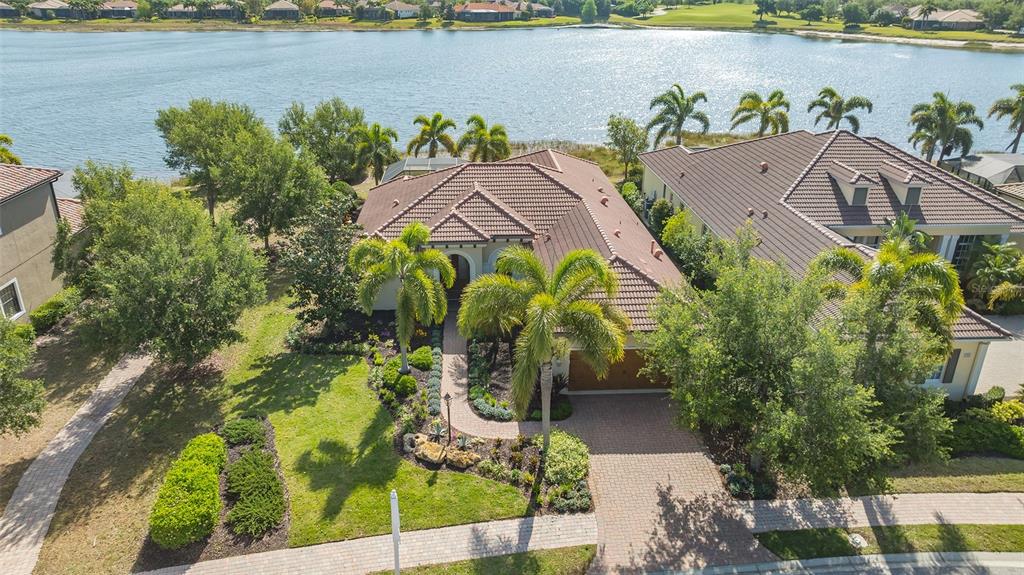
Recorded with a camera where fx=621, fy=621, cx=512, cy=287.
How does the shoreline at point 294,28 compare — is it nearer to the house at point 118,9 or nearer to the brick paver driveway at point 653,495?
the house at point 118,9

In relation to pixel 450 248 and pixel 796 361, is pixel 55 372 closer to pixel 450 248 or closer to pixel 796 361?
pixel 450 248

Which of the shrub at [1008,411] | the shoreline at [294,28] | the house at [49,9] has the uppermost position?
the house at [49,9]

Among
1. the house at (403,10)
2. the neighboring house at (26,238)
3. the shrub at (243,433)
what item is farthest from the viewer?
the house at (403,10)

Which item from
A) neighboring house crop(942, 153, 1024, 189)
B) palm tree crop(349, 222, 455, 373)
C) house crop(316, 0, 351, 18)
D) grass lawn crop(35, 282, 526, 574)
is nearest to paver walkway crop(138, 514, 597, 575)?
grass lawn crop(35, 282, 526, 574)

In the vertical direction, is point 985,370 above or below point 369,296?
below

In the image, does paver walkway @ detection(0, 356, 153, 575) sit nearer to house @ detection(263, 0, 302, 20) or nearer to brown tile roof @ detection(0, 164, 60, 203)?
brown tile roof @ detection(0, 164, 60, 203)

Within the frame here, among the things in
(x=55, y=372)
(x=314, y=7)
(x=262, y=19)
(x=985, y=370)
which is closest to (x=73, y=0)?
(x=262, y=19)

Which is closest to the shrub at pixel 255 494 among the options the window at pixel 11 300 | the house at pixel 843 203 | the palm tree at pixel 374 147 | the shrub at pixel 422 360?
the shrub at pixel 422 360
